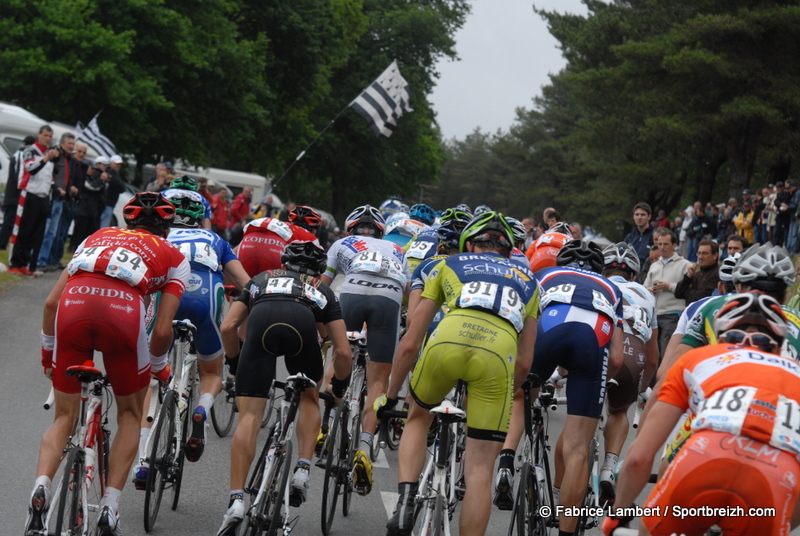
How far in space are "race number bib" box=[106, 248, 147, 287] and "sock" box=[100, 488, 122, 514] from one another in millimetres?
1139

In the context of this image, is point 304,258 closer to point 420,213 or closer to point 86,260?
point 86,260

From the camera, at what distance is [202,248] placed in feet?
29.3

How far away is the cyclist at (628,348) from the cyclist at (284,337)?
2368mm

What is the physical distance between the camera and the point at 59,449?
6.23 metres

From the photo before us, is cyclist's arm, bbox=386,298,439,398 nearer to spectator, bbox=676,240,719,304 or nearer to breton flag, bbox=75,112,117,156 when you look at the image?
spectator, bbox=676,240,719,304

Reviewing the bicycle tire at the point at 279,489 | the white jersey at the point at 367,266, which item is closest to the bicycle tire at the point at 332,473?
the bicycle tire at the point at 279,489

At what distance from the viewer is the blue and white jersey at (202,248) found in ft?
29.2

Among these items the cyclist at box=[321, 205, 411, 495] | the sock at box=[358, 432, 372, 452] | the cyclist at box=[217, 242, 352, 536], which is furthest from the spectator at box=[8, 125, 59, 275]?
the cyclist at box=[217, 242, 352, 536]

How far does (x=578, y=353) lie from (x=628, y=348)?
47.6 inches

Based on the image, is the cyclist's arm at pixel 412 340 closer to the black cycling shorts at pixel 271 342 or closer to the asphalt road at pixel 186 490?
the black cycling shorts at pixel 271 342

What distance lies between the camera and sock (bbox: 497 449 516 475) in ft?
25.0

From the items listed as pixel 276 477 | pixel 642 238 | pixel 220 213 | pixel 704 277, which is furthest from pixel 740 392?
pixel 220 213

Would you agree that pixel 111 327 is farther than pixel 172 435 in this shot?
No

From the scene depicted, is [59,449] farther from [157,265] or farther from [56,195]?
[56,195]
